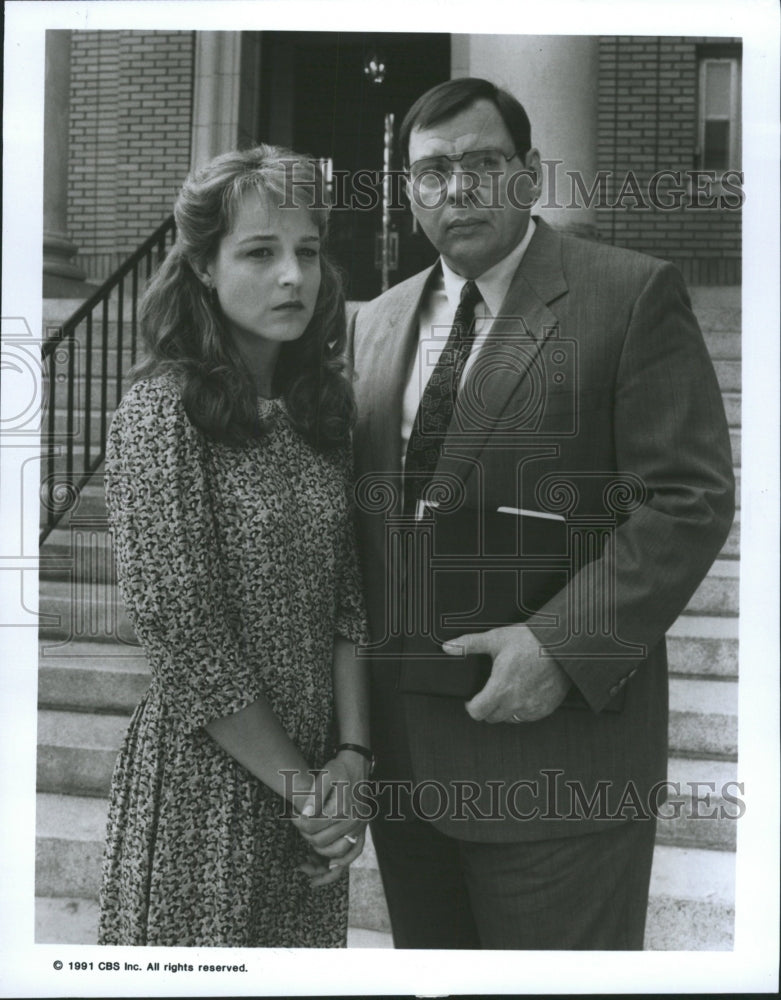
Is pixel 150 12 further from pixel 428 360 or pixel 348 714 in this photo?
pixel 348 714

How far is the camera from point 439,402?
6.46 feet

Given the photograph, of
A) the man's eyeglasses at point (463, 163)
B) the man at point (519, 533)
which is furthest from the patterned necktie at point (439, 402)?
the man's eyeglasses at point (463, 163)

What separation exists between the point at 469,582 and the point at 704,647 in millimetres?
606

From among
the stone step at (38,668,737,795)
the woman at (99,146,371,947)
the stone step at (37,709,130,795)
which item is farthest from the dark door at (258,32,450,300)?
the stone step at (37,709,130,795)

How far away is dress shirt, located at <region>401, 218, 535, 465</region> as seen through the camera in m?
1.95

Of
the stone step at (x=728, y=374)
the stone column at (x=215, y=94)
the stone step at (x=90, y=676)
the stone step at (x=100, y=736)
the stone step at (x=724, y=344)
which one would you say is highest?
the stone column at (x=215, y=94)

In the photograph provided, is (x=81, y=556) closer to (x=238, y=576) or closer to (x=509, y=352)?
(x=238, y=576)

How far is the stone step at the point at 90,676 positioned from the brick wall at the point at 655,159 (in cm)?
145

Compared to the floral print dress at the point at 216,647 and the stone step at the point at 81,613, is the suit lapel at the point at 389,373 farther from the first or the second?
the stone step at the point at 81,613

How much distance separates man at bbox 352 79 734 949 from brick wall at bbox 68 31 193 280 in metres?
0.67

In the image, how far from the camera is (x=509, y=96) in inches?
78.2

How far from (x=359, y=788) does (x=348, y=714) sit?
0.53 feet

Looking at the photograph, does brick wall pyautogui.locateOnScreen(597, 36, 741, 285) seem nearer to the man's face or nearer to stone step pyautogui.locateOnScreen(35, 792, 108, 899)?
the man's face

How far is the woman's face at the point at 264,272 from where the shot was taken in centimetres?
180
